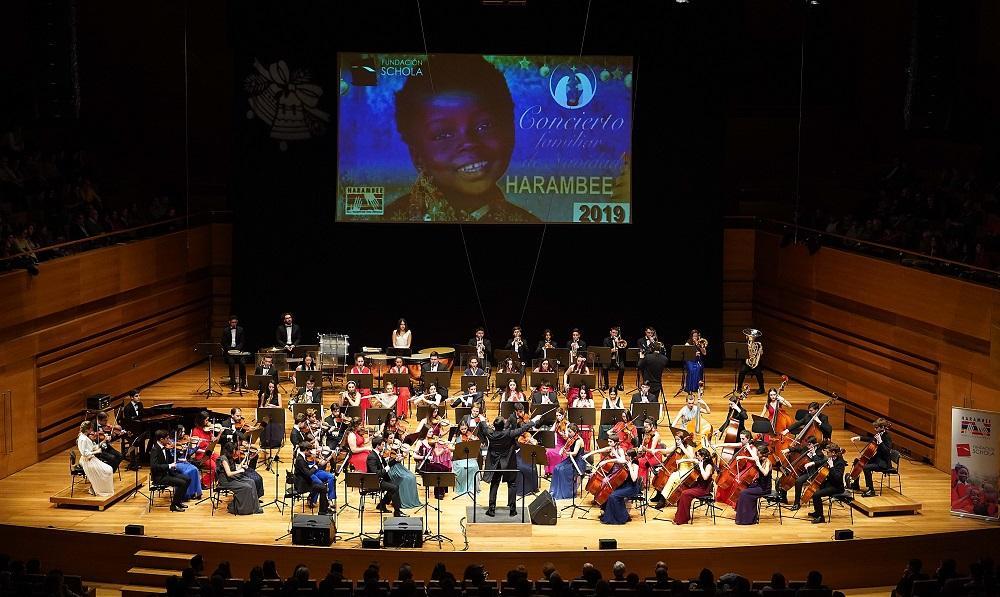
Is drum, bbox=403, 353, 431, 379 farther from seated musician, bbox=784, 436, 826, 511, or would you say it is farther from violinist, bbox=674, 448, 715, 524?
seated musician, bbox=784, 436, 826, 511

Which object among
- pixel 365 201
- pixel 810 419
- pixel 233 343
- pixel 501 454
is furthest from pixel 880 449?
pixel 233 343

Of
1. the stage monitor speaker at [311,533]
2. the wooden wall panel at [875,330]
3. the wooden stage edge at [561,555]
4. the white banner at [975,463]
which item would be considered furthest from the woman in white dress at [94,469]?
the wooden wall panel at [875,330]

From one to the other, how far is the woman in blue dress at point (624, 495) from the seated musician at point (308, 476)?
348 cm

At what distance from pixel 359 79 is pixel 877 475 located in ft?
37.7

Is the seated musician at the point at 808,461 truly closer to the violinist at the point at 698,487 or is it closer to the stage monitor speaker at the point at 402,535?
the violinist at the point at 698,487

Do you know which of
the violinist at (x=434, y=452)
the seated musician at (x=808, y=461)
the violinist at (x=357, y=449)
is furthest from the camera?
the violinist at (x=357, y=449)

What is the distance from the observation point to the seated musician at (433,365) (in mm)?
19594

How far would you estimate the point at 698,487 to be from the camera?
50.1ft

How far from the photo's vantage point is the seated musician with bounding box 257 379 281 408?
18.5 m

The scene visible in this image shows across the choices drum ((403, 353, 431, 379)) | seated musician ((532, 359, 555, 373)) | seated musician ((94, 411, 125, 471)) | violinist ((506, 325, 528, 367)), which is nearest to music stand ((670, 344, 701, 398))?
seated musician ((532, 359, 555, 373))

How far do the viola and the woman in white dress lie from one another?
20.4 ft

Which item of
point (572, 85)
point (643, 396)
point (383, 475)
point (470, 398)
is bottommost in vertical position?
point (383, 475)

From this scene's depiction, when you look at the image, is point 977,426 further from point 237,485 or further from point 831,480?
point 237,485

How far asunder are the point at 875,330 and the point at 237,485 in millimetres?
10465
